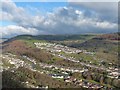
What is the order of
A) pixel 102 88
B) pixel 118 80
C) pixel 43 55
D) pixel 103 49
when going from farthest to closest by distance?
pixel 103 49, pixel 43 55, pixel 118 80, pixel 102 88

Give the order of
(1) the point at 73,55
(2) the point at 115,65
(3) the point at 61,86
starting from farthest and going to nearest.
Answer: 1. (1) the point at 73,55
2. (2) the point at 115,65
3. (3) the point at 61,86

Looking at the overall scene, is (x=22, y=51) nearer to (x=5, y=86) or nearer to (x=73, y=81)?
(x=73, y=81)

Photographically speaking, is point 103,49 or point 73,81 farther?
point 103,49

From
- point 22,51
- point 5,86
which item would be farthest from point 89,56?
point 5,86

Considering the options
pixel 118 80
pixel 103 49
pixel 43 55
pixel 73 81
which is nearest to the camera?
pixel 73 81

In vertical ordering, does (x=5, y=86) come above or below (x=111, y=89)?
above

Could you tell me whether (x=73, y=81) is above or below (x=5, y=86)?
below

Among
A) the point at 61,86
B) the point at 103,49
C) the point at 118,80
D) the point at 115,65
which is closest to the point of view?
the point at 61,86

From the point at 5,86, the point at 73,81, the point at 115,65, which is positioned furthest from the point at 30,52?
the point at 5,86

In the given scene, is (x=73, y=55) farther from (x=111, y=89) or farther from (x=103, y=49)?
(x=111, y=89)
